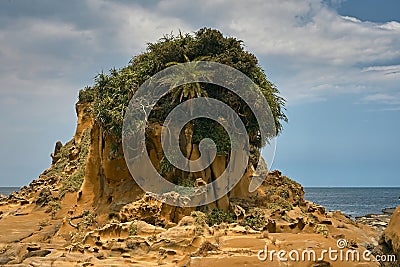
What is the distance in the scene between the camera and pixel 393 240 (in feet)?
28.0

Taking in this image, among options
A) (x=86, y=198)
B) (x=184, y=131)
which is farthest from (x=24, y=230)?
(x=184, y=131)

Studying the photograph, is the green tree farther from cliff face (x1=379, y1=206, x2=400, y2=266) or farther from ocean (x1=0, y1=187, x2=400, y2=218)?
ocean (x1=0, y1=187, x2=400, y2=218)

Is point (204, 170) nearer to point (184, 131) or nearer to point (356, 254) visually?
point (184, 131)

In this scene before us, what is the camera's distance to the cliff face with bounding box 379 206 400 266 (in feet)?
27.4

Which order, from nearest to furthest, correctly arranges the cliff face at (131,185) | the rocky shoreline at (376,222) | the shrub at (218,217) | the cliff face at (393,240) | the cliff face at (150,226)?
the cliff face at (393,240), the cliff face at (150,226), the shrub at (218,217), the cliff face at (131,185), the rocky shoreline at (376,222)

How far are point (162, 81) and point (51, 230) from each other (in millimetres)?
9338

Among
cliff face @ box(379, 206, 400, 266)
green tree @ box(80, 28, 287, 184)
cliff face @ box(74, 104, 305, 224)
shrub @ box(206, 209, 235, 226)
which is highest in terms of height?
green tree @ box(80, 28, 287, 184)

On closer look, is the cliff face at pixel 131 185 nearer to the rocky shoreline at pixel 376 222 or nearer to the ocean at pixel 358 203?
the rocky shoreline at pixel 376 222

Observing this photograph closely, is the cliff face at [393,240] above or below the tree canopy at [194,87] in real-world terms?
below

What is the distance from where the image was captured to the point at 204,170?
1800 centimetres

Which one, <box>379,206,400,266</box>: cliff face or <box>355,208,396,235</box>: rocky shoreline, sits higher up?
<box>355,208,396,235</box>: rocky shoreline

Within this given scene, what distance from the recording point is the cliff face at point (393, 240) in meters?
8.34

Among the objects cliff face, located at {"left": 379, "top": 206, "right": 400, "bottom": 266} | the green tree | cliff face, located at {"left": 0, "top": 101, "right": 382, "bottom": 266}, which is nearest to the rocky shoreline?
cliff face, located at {"left": 0, "top": 101, "right": 382, "bottom": 266}

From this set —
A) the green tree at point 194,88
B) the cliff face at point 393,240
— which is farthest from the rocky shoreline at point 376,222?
the cliff face at point 393,240
